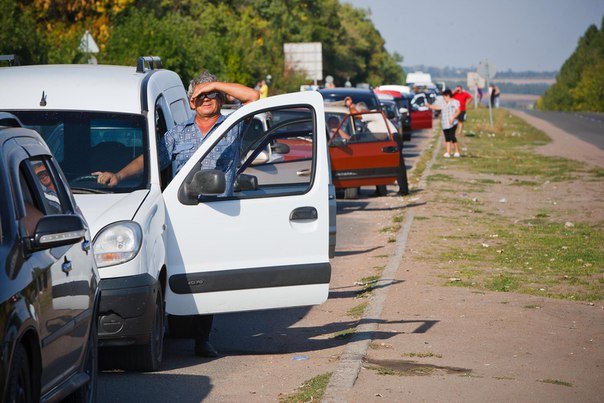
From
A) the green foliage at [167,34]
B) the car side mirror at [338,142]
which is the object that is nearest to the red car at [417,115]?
the green foliage at [167,34]

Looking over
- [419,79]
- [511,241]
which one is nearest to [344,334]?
[511,241]

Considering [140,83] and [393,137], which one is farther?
[393,137]

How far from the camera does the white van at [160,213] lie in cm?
788

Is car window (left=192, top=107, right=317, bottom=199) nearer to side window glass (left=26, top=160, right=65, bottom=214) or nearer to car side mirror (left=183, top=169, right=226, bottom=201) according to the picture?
car side mirror (left=183, top=169, right=226, bottom=201)

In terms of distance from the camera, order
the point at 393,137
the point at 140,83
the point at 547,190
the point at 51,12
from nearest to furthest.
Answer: the point at 140,83, the point at 393,137, the point at 547,190, the point at 51,12

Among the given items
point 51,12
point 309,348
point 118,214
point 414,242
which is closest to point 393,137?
point 414,242

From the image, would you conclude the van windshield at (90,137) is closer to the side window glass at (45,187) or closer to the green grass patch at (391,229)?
the side window glass at (45,187)

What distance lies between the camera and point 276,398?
307 inches

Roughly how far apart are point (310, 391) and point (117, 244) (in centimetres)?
149

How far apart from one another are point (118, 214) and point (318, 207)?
149cm

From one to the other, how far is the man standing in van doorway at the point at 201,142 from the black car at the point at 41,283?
2.10m

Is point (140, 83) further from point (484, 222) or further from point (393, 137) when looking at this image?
point (393, 137)

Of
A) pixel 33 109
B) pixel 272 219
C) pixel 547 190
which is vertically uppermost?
pixel 33 109

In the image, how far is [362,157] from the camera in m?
21.7
